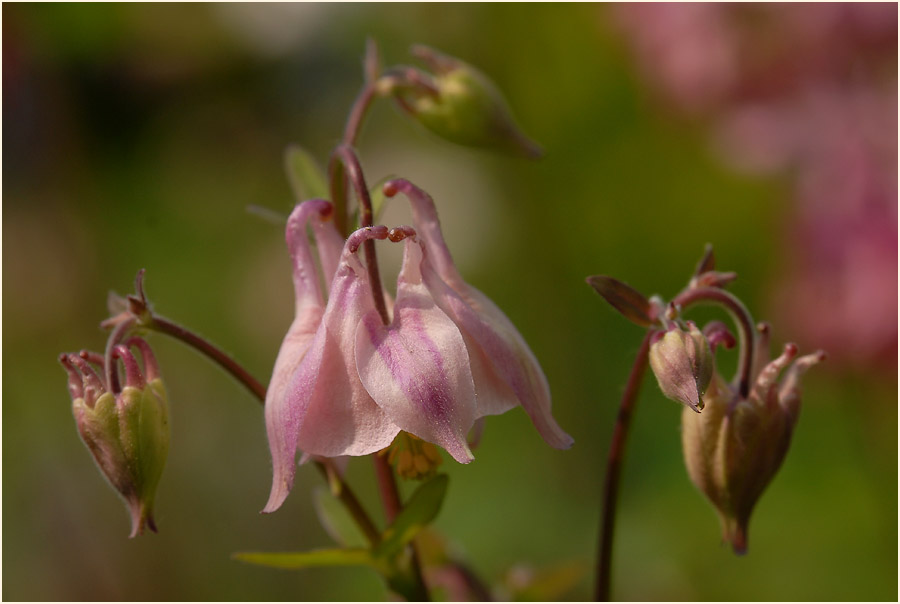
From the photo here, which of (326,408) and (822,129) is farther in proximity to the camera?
Answer: (822,129)

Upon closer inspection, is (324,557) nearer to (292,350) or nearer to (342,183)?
(292,350)

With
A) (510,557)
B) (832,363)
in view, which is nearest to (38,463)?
(510,557)

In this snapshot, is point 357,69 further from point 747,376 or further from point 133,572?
point 747,376

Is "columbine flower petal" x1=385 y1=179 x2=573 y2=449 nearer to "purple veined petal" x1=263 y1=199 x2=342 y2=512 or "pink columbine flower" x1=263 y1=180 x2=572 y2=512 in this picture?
"pink columbine flower" x1=263 y1=180 x2=572 y2=512

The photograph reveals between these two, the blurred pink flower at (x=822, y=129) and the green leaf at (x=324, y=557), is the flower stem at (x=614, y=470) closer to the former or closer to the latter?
the green leaf at (x=324, y=557)

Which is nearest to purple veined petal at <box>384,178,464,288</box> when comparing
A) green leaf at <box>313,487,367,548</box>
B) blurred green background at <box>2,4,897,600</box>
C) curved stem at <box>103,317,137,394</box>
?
curved stem at <box>103,317,137,394</box>

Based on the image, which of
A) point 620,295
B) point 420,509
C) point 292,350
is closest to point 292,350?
Result: point 292,350
